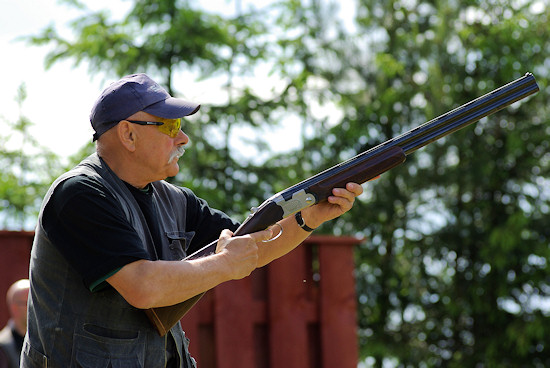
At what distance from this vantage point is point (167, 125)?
129 inches

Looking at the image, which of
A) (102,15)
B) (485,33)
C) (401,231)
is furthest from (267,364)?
(485,33)

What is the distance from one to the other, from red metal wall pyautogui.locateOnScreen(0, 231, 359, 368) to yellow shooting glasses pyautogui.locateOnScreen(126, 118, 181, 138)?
2770 mm

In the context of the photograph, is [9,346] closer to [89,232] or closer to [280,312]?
[280,312]

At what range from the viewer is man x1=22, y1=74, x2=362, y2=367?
288cm

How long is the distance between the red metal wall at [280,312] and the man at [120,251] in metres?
2.69

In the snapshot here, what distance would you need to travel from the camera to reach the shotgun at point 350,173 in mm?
3179

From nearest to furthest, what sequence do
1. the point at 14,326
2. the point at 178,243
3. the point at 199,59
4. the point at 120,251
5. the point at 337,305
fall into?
the point at 120,251
the point at 178,243
the point at 14,326
the point at 337,305
the point at 199,59

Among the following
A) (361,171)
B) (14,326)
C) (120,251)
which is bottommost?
(14,326)

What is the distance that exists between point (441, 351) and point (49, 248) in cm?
1558

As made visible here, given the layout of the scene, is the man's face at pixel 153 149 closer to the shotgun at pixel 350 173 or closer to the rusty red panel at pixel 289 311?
the shotgun at pixel 350 173

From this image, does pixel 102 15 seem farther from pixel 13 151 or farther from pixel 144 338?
pixel 144 338

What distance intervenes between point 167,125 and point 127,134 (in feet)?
0.58

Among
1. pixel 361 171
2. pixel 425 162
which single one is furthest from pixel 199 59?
pixel 361 171

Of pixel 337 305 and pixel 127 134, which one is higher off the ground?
pixel 127 134
